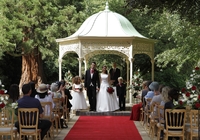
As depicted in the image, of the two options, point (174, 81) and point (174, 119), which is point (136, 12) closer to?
point (174, 81)

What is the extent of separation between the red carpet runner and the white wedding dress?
900 mm

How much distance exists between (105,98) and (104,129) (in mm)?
4736

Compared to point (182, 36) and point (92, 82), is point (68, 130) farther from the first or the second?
point (182, 36)

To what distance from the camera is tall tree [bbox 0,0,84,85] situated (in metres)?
24.9

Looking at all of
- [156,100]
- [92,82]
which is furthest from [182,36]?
[156,100]

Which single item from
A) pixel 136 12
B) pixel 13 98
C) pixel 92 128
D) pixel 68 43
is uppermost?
pixel 136 12

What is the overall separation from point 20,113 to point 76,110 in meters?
8.96

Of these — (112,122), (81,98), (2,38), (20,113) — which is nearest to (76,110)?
(81,98)

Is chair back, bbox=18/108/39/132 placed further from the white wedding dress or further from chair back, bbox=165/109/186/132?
the white wedding dress

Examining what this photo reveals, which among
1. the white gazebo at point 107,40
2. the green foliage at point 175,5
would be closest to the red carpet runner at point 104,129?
the green foliage at point 175,5

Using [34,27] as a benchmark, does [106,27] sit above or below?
below

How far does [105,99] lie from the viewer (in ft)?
58.8

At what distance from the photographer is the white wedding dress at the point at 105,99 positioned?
58.6ft

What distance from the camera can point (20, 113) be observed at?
9.28m
